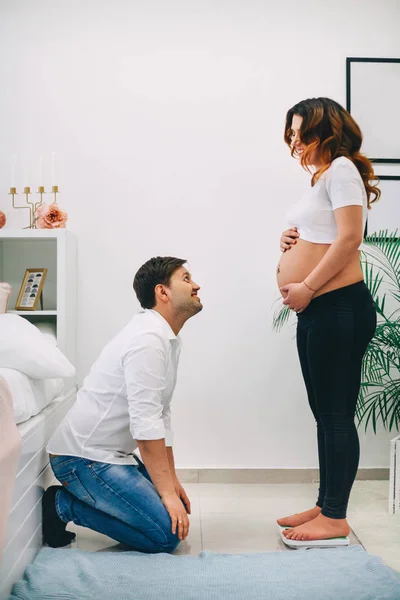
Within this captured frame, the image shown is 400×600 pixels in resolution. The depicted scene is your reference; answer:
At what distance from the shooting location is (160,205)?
2.93m

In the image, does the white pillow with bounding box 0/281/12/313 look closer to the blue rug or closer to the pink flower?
the pink flower

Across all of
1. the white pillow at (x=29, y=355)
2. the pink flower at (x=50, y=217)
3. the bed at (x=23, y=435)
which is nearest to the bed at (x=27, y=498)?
the bed at (x=23, y=435)

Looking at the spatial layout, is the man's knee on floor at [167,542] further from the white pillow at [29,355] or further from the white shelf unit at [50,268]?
the white shelf unit at [50,268]

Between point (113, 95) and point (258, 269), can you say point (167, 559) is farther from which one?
point (113, 95)

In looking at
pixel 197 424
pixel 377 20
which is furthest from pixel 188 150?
pixel 197 424

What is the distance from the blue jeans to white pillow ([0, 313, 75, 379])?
0.28 metres

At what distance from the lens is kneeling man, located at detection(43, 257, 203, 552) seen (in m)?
1.98

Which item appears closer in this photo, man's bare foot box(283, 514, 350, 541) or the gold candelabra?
man's bare foot box(283, 514, 350, 541)

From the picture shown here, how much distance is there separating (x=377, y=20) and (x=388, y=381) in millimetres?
1655

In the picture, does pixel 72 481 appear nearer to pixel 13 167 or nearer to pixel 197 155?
pixel 13 167

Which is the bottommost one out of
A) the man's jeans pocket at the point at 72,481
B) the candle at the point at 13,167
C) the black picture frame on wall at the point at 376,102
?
the man's jeans pocket at the point at 72,481

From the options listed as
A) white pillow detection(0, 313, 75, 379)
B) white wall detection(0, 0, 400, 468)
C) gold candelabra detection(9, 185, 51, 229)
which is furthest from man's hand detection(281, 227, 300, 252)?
gold candelabra detection(9, 185, 51, 229)

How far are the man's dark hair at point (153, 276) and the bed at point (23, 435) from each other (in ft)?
1.16

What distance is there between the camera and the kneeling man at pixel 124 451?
1.98 m
